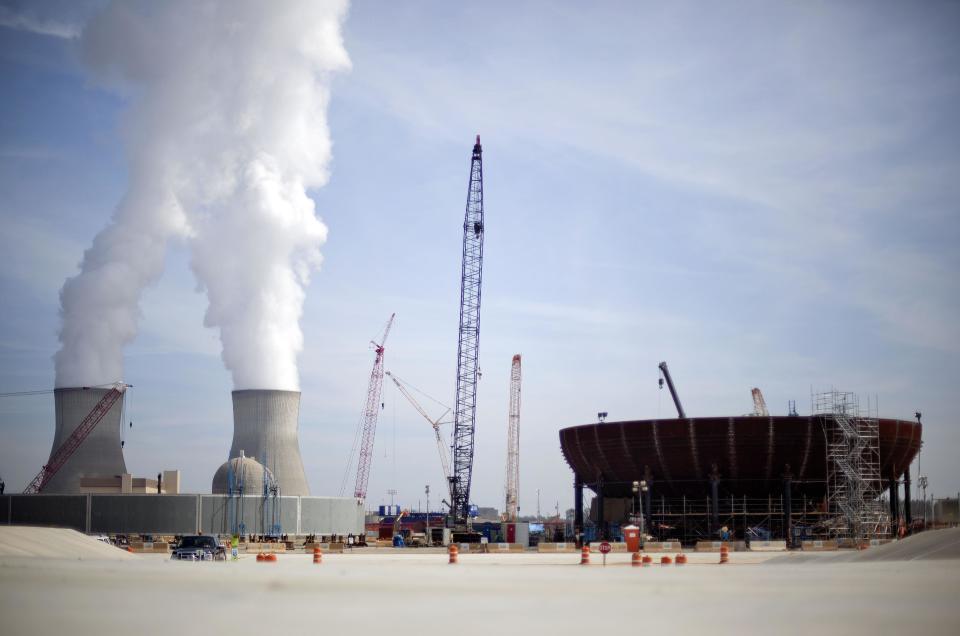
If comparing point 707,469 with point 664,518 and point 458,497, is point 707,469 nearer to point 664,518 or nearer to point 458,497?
point 664,518

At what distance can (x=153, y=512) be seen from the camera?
110938mm

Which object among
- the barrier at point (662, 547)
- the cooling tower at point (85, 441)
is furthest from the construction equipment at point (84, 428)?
the barrier at point (662, 547)

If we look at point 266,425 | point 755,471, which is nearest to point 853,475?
point 755,471

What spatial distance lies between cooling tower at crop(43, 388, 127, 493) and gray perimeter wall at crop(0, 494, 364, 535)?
2.53m

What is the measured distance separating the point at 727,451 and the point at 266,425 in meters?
50.3

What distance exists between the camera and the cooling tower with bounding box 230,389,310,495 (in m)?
105

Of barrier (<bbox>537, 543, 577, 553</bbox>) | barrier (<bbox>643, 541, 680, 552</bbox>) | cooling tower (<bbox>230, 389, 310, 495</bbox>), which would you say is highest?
cooling tower (<bbox>230, 389, 310, 495</bbox>)

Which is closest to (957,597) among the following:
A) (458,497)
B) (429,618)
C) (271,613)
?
(429,618)

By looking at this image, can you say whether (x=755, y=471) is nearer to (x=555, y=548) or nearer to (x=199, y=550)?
(x=555, y=548)

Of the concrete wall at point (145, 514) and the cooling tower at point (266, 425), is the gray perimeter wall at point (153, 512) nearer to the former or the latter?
the concrete wall at point (145, 514)

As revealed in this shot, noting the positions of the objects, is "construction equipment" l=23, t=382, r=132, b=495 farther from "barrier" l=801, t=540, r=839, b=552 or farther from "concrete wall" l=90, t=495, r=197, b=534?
"barrier" l=801, t=540, r=839, b=552

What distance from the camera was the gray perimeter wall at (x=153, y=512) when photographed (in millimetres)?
110188

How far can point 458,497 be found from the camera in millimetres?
132625

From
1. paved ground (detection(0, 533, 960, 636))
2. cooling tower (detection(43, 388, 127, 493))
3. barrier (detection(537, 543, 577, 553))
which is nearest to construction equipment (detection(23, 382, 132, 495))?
cooling tower (detection(43, 388, 127, 493))
